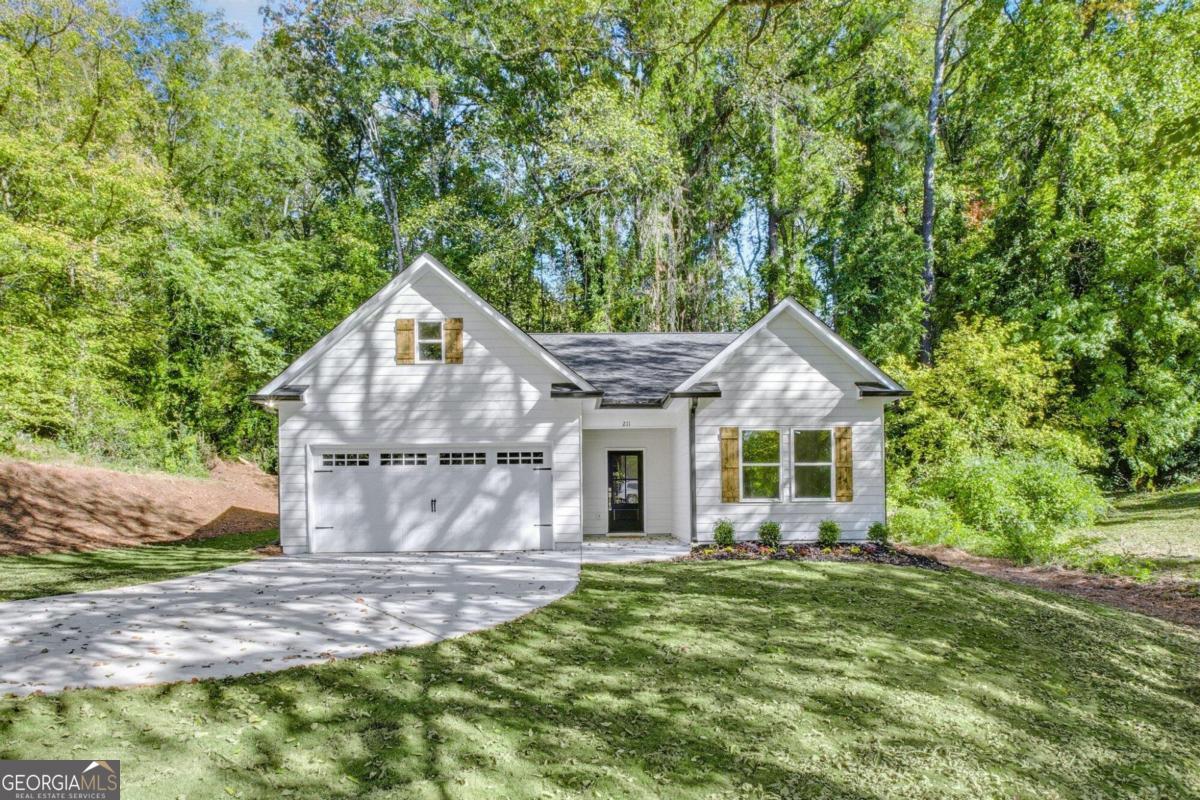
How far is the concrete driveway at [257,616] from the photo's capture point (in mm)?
5914

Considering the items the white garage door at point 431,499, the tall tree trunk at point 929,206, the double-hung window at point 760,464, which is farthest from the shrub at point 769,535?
the tall tree trunk at point 929,206

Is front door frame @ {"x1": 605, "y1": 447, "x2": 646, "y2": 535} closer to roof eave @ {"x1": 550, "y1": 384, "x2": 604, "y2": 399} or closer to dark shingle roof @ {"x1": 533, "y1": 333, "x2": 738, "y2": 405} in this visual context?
dark shingle roof @ {"x1": 533, "y1": 333, "x2": 738, "y2": 405}

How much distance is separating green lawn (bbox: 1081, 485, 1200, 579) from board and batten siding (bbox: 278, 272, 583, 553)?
33.3 ft

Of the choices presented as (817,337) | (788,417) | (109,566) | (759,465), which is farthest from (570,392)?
(109,566)

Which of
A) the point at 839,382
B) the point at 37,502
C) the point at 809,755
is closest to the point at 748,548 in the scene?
the point at 839,382

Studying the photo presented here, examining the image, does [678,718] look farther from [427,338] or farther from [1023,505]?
[1023,505]

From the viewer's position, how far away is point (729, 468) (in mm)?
13023

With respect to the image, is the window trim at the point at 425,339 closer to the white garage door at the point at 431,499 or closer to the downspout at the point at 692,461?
the white garage door at the point at 431,499

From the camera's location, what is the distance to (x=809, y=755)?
15.5ft

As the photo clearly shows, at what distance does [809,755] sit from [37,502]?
17.8 meters

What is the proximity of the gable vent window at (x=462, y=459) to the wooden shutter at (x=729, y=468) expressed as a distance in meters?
4.56

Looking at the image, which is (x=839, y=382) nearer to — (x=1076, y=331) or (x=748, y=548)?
(x=748, y=548)

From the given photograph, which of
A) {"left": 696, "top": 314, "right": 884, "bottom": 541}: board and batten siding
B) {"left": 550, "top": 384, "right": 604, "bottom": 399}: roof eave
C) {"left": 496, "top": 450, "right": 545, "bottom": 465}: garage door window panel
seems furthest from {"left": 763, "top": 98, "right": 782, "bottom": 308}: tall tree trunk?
{"left": 496, "top": 450, "right": 545, "bottom": 465}: garage door window panel

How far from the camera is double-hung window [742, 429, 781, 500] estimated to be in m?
13.3
